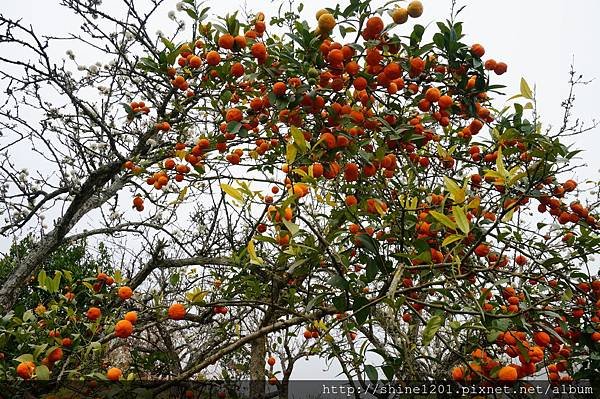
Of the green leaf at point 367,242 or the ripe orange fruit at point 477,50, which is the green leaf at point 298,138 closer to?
the green leaf at point 367,242

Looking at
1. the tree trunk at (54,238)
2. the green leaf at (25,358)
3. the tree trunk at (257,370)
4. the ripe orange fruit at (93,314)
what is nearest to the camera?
the green leaf at (25,358)

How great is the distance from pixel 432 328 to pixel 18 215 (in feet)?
13.6

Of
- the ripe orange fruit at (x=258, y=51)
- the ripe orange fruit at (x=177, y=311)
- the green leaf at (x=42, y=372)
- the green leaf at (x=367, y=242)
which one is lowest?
the green leaf at (x=42, y=372)

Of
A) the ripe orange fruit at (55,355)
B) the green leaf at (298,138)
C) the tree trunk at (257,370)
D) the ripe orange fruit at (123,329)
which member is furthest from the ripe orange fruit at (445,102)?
the tree trunk at (257,370)

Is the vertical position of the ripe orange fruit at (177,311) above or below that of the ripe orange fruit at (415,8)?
below

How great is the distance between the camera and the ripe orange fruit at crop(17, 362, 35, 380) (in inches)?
55.9

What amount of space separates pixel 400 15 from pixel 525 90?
1.95 feet

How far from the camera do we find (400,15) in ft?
5.32

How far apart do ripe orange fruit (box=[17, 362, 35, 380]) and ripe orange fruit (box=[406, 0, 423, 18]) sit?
1.90 meters

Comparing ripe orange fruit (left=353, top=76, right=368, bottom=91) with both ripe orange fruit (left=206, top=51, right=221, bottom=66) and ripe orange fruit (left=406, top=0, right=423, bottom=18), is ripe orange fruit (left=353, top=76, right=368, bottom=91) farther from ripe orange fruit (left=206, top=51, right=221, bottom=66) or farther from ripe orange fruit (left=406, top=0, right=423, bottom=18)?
ripe orange fruit (left=206, top=51, right=221, bottom=66)

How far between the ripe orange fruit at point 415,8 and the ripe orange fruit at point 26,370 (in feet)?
6.24

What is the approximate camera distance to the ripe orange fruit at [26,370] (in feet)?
4.66

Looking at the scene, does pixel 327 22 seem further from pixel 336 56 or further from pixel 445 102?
pixel 445 102

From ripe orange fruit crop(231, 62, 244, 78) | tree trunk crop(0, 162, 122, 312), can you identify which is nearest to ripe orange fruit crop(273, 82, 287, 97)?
ripe orange fruit crop(231, 62, 244, 78)
